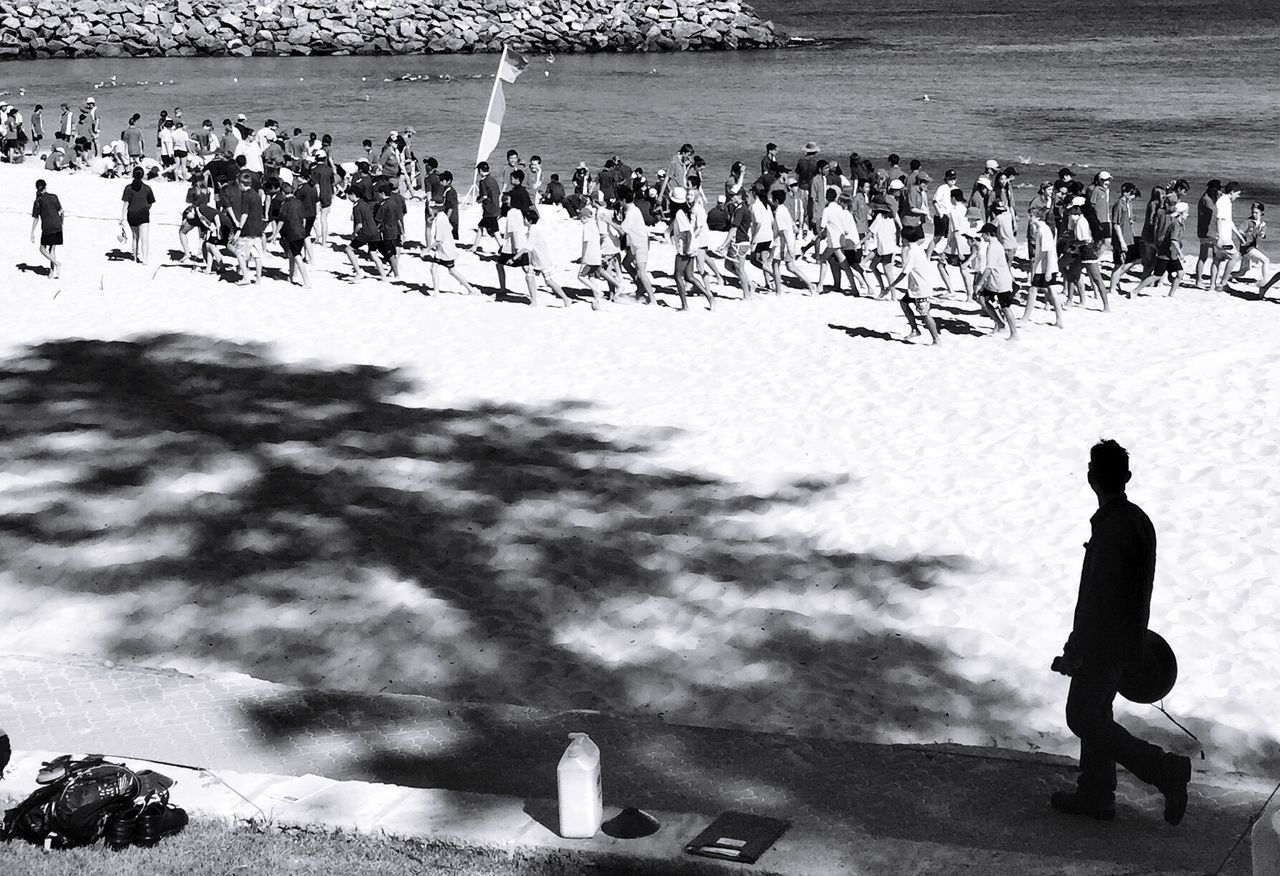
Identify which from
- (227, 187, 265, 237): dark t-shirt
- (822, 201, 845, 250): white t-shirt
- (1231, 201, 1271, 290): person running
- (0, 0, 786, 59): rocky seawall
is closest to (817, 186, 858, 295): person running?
(822, 201, 845, 250): white t-shirt

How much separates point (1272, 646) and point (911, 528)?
110 inches

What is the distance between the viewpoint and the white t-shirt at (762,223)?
58.7 ft

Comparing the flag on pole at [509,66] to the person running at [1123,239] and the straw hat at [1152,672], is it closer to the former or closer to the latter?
the person running at [1123,239]

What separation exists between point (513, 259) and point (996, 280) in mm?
5665

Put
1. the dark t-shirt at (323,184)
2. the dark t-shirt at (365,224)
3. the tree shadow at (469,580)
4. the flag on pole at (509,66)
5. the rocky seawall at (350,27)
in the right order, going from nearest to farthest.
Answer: the tree shadow at (469,580) < the dark t-shirt at (365,224) < the dark t-shirt at (323,184) < the flag on pole at (509,66) < the rocky seawall at (350,27)

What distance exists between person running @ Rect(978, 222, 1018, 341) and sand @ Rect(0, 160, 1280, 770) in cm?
39

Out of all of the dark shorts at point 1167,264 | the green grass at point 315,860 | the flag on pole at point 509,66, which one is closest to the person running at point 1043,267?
the dark shorts at point 1167,264

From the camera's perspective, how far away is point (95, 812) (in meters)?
5.47

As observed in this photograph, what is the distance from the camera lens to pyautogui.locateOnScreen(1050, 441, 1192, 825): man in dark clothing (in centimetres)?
Answer: 549

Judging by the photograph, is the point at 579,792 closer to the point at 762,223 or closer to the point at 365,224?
the point at 762,223

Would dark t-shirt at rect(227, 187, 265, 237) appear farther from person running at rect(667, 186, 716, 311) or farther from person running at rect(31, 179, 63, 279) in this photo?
person running at rect(667, 186, 716, 311)

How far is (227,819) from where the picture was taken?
5.68m

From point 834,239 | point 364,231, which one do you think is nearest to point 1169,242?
point 834,239

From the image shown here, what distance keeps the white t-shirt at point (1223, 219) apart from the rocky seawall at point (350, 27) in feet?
189
